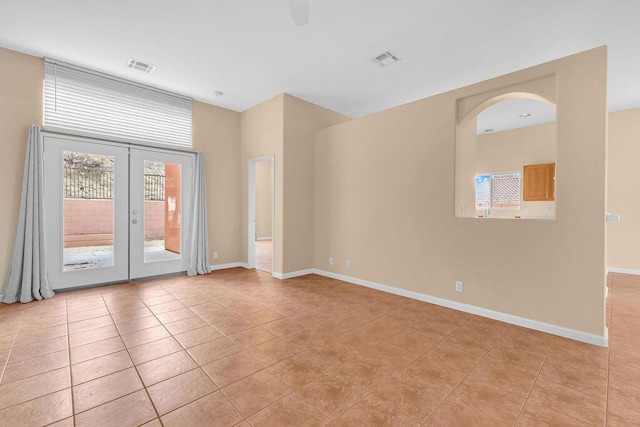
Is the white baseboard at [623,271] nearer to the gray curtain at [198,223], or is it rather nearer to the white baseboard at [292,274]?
the white baseboard at [292,274]

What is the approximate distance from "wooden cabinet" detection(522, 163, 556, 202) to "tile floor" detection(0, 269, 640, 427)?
3.36m

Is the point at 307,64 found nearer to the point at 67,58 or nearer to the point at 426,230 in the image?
the point at 426,230

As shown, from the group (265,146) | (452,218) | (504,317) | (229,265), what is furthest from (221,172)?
(504,317)

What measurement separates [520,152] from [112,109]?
844cm

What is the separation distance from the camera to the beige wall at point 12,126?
12.1 ft

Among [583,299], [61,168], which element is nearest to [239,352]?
[583,299]

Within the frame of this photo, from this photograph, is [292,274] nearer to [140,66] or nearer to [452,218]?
[452,218]

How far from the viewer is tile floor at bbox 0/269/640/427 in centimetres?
174

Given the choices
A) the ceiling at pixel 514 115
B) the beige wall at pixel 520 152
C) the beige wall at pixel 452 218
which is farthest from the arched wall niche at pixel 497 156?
the ceiling at pixel 514 115

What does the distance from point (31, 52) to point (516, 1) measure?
19.2 ft

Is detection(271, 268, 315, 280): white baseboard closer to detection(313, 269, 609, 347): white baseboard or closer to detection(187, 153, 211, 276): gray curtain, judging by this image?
detection(313, 269, 609, 347): white baseboard

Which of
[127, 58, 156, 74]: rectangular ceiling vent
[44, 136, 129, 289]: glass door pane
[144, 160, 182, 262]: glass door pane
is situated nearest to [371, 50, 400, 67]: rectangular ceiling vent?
[127, 58, 156, 74]: rectangular ceiling vent

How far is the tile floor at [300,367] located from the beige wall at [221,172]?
2.23m

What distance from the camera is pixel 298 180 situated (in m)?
5.26
